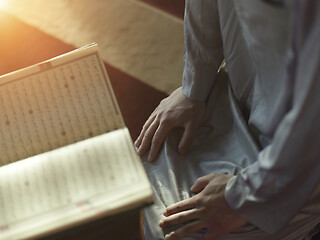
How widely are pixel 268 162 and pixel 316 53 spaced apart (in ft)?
0.63

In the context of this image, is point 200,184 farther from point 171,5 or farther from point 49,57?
point 171,5

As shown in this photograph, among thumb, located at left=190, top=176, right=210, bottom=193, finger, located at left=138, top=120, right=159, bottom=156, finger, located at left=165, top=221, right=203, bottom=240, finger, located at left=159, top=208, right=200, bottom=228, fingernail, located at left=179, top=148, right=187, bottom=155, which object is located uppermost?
finger, located at left=138, top=120, right=159, bottom=156

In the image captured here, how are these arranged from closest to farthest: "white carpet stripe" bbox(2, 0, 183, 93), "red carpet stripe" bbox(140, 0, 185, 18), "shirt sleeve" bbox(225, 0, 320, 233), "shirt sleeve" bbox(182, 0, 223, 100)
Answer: "shirt sleeve" bbox(225, 0, 320, 233) < "shirt sleeve" bbox(182, 0, 223, 100) < "white carpet stripe" bbox(2, 0, 183, 93) < "red carpet stripe" bbox(140, 0, 185, 18)

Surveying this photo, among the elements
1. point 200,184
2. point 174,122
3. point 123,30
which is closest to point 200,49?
point 174,122

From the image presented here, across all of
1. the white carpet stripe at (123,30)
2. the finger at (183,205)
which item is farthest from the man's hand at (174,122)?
the white carpet stripe at (123,30)

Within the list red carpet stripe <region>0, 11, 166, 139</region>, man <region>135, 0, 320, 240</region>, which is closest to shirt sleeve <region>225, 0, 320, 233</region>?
→ man <region>135, 0, 320, 240</region>

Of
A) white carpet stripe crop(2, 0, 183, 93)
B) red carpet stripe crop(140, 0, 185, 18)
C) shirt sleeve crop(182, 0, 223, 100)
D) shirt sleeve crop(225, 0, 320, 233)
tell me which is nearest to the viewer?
shirt sleeve crop(225, 0, 320, 233)

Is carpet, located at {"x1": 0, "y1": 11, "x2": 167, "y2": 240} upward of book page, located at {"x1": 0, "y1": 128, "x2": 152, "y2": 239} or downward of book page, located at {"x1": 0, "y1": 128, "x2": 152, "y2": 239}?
upward

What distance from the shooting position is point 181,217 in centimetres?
72

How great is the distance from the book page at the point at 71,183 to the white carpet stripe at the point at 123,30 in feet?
2.81

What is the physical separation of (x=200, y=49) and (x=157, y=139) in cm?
21

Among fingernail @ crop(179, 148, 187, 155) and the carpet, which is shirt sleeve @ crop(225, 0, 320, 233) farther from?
the carpet

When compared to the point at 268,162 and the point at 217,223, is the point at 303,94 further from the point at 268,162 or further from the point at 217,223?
the point at 217,223

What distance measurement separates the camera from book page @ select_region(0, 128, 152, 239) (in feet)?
1.72
